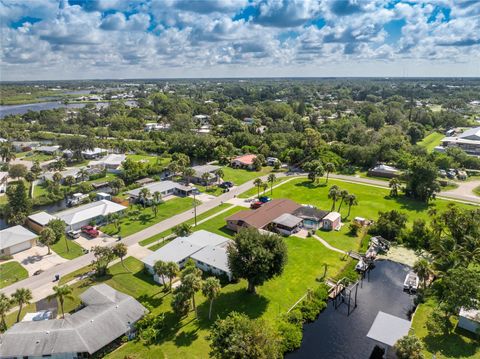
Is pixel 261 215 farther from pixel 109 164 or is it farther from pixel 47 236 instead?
pixel 109 164

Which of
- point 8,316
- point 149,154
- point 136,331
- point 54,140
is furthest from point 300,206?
point 54,140

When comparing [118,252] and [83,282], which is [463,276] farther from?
[83,282]

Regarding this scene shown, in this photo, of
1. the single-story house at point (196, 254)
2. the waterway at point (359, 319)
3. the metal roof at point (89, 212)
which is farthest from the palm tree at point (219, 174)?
the waterway at point (359, 319)

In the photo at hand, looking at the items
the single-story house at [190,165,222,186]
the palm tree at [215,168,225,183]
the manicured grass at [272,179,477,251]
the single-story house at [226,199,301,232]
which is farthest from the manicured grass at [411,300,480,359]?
the single-story house at [190,165,222,186]

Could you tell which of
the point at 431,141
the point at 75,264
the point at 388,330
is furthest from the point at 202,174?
the point at 431,141

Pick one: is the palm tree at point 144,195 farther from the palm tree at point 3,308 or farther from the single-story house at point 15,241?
the palm tree at point 3,308
